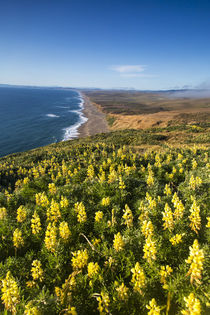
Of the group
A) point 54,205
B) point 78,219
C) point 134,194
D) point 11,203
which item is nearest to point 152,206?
point 134,194

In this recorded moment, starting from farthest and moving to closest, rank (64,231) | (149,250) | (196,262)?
1. (64,231)
2. (149,250)
3. (196,262)

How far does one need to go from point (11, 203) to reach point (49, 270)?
4.76 meters

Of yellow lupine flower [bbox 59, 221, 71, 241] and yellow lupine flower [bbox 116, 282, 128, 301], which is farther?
yellow lupine flower [bbox 59, 221, 71, 241]

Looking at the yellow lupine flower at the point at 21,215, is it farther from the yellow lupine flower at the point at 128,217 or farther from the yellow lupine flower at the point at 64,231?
the yellow lupine flower at the point at 128,217

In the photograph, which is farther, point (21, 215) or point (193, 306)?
point (21, 215)

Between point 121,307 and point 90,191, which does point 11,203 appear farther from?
point 121,307

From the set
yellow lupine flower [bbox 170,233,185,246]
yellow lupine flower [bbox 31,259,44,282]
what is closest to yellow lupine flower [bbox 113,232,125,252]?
yellow lupine flower [bbox 170,233,185,246]

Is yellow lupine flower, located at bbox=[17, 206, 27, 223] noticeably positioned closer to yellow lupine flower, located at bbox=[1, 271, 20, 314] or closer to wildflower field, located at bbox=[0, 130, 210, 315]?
wildflower field, located at bbox=[0, 130, 210, 315]

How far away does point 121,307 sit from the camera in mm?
2992

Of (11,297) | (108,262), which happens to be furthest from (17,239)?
(108,262)

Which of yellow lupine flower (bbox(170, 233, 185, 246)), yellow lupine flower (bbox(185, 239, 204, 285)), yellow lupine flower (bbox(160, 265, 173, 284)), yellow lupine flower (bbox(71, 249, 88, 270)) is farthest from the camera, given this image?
yellow lupine flower (bbox(170, 233, 185, 246))

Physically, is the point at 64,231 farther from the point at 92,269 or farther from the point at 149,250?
the point at 149,250

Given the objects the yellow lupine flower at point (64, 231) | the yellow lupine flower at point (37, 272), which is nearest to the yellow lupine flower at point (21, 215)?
the yellow lupine flower at point (64, 231)

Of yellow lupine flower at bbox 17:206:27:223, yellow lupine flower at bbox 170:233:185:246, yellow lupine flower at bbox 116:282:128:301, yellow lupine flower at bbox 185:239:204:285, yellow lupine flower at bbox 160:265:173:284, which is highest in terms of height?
yellow lupine flower at bbox 185:239:204:285
